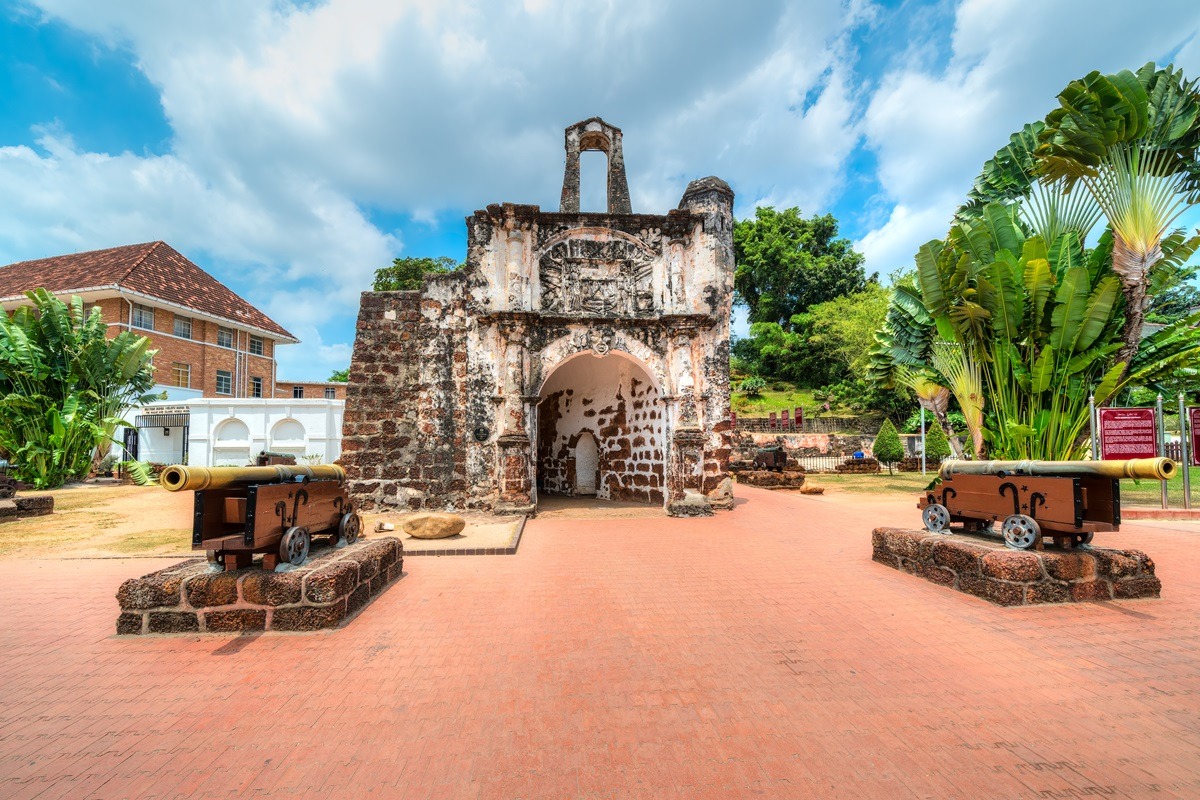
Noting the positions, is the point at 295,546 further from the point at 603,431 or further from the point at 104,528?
the point at 603,431

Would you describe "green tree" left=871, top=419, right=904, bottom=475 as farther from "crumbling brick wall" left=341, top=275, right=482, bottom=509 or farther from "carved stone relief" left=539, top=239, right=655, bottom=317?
"crumbling brick wall" left=341, top=275, right=482, bottom=509

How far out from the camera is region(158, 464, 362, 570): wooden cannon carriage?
182 inches

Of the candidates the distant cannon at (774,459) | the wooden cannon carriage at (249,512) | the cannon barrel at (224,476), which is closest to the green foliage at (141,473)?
the cannon barrel at (224,476)

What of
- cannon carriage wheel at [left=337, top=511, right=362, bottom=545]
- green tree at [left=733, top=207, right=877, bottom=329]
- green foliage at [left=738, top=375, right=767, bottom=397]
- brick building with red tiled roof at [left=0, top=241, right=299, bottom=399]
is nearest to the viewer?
cannon carriage wheel at [left=337, top=511, right=362, bottom=545]

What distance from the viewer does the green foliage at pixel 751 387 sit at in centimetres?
4028

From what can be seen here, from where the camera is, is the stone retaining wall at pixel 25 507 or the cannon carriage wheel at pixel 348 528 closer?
the cannon carriage wheel at pixel 348 528

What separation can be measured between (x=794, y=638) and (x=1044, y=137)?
511 inches

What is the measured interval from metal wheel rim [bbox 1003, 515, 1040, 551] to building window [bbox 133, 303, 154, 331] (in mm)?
31379

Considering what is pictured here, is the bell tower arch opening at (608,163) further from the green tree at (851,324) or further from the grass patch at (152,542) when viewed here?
the green tree at (851,324)

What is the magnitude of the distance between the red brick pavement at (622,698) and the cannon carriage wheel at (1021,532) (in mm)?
691

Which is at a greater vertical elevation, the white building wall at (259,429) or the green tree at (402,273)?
the green tree at (402,273)

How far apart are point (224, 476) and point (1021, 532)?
25.6 ft

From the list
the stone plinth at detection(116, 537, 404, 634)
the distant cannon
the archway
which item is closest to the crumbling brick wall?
the archway

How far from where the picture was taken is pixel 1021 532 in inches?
222
